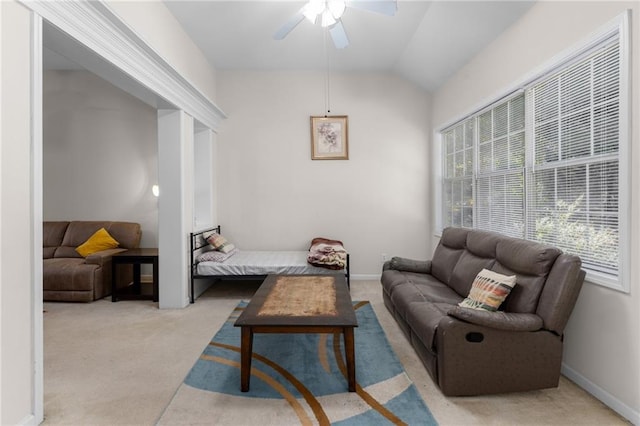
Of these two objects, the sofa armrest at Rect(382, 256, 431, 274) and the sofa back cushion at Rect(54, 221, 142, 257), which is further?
the sofa back cushion at Rect(54, 221, 142, 257)

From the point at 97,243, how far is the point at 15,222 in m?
3.30

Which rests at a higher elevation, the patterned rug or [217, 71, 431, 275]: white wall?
[217, 71, 431, 275]: white wall

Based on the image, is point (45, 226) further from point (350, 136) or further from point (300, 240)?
point (350, 136)

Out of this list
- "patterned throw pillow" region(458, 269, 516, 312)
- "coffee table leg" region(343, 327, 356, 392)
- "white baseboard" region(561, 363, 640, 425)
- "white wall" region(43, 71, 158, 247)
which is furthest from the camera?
"white wall" region(43, 71, 158, 247)

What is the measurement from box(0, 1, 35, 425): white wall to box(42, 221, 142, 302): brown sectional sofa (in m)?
2.65

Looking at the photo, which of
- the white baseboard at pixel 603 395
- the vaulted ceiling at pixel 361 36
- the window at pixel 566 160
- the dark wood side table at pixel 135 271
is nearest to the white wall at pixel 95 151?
the dark wood side table at pixel 135 271

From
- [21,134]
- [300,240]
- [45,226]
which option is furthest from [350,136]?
[45,226]

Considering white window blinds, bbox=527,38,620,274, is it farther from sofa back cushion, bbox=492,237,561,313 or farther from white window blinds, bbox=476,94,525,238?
sofa back cushion, bbox=492,237,561,313

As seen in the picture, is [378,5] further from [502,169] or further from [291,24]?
[502,169]

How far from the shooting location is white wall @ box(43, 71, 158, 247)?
4953 millimetres

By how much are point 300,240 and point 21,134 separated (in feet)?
12.2

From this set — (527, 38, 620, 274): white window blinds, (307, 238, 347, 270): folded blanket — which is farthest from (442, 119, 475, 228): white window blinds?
(307, 238, 347, 270): folded blanket

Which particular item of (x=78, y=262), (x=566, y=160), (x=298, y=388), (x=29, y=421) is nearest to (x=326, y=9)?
(x=566, y=160)

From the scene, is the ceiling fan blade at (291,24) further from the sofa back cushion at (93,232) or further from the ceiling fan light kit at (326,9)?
the sofa back cushion at (93,232)
